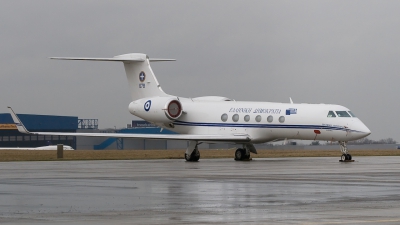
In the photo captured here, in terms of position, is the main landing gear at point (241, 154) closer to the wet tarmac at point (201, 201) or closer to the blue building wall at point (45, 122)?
the wet tarmac at point (201, 201)

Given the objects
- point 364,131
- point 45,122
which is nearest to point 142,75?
point 364,131

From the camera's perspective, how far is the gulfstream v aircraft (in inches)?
1415

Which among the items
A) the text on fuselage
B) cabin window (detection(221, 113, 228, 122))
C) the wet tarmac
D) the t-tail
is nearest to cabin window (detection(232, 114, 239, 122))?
the text on fuselage

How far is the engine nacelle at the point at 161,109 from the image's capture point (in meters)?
40.0

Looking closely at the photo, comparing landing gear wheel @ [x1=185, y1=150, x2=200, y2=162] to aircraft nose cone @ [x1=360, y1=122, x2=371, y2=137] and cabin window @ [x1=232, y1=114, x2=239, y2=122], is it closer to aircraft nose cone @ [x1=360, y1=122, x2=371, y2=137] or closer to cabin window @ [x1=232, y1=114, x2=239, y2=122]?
cabin window @ [x1=232, y1=114, x2=239, y2=122]

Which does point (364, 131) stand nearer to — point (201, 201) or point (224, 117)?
point (224, 117)

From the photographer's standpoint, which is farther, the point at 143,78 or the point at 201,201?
the point at 143,78

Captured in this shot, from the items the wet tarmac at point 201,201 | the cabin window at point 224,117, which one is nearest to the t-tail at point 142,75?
the cabin window at point 224,117

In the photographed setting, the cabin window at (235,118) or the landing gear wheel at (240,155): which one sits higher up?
the cabin window at (235,118)

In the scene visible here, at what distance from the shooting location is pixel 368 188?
16.2 meters

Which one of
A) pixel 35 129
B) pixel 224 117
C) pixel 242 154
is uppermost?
pixel 224 117

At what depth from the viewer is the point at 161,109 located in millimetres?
39938

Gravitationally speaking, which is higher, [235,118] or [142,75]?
[142,75]

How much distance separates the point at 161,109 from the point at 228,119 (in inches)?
142
